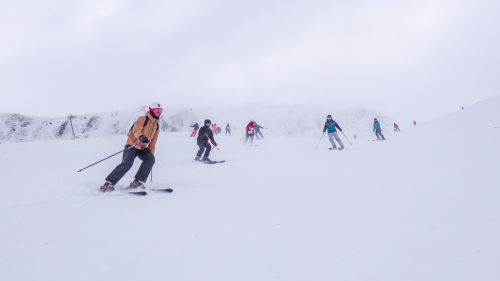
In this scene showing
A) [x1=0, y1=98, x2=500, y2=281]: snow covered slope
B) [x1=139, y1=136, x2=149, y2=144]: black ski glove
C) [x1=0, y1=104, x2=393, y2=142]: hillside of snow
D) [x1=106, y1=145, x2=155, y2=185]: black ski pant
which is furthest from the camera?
[x1=0, y1=104, x2=393, y2=142]: hillside of snow

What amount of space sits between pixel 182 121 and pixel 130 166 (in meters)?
168

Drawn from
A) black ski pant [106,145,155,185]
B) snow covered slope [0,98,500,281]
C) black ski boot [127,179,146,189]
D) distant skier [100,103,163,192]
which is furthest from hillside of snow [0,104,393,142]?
snow covered slope [0,98,500,281]

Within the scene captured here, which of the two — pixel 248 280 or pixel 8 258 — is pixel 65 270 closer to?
pixel 8 258

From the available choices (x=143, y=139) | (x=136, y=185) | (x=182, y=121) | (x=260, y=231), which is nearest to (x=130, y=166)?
(x=136, y=185)

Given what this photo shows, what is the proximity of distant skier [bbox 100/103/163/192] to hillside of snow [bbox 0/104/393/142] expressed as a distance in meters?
143

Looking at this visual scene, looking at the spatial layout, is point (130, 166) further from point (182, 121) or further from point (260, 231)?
point (182, 121)

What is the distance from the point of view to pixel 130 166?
23.0 ft

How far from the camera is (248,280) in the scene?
2.78 m

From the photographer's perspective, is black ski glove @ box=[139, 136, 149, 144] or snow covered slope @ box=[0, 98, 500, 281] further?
black ski glove @ box=[139, 136, 149, 144]

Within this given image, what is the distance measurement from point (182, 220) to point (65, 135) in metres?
183

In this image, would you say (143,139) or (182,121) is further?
(182,121)

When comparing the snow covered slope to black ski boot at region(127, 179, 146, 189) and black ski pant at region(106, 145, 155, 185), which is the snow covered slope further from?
black ski boot at region(127, 179, 146, 189)

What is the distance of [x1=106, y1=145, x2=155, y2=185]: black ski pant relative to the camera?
22.0 ft

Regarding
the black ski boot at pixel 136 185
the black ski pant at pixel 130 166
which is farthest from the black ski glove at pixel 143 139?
the black ski boot at pixel 136 185
